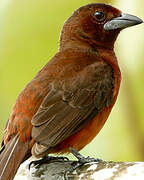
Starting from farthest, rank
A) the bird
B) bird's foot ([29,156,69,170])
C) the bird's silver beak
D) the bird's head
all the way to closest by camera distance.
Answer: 1. the bird's head
2. the bird's silver beak
3. bird's foot ([29,156,69,170])
4. the bird

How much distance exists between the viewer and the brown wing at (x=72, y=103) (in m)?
3.01

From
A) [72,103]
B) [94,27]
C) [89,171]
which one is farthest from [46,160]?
[94,27]

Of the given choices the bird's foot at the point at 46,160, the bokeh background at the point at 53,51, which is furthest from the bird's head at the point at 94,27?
the bird's foot at the point at 46,160

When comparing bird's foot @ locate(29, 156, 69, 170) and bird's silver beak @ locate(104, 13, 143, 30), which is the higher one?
bird's silver beak @ locate(104, 13, 143, 30)

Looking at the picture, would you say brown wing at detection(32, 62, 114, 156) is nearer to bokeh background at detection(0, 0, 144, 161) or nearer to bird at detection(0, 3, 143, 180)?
bird at detection(0, 3, 143, 180)

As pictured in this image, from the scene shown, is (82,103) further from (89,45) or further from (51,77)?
(89,45)

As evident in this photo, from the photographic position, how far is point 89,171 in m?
2.58

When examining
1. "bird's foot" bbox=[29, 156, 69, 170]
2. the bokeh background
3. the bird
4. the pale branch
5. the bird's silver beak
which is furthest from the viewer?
the bird's silver beak

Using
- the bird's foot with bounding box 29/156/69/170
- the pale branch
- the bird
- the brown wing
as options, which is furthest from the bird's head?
the pale branch

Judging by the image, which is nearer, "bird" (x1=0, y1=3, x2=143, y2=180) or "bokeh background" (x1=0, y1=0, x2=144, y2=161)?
"bokeh background" (x1=0, y1=0, x2=144, y2=161)

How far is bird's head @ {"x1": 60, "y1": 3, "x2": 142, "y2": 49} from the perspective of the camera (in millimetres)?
4016

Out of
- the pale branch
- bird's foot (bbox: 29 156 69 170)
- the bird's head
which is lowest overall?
bird's foot (bbox: 29 156 69 170)

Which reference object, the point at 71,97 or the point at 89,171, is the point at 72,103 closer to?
the point at 71,97

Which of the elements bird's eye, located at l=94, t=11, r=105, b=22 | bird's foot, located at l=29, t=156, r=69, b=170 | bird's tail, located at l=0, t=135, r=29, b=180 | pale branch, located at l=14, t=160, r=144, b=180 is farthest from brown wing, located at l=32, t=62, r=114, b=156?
bird's eye, located at l=94, t=11, r=105, b=22
